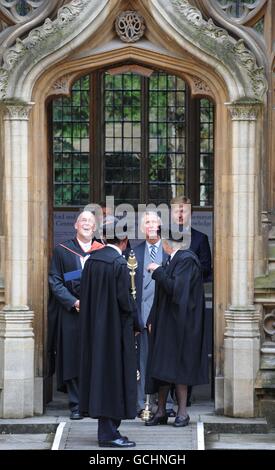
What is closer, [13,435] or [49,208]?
[13,435]

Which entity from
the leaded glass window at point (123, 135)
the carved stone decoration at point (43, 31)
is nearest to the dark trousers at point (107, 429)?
the carved stone decoration at point (43, 31)

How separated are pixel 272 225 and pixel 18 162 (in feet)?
8.30

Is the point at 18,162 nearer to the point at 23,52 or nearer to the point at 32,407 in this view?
the point at 23,52

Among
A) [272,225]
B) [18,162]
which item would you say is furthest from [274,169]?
[18,162]

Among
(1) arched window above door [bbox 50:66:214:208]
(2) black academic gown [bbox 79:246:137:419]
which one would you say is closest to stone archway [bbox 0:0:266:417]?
(2) black academic gown [bbox 79:246:137:419]

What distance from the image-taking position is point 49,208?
15281 millimetres

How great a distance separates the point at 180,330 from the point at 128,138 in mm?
8374

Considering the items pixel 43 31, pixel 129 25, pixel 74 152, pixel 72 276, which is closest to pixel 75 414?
pixel 72 276

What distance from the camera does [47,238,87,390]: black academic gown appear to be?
14.5 meters

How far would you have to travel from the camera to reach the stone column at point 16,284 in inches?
565

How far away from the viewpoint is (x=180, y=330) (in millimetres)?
14008

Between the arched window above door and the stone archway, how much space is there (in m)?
6.78

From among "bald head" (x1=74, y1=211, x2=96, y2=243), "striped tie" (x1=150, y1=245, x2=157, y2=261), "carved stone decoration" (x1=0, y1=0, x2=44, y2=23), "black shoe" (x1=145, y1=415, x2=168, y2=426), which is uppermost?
"carved stone decoration" (x1=0, y1=0, x2=44, y2=23)

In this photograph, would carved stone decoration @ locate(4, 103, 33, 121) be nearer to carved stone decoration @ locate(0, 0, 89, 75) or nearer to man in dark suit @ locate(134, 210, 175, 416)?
carved stone decoration @ locate(0, 0, 89, 75)
